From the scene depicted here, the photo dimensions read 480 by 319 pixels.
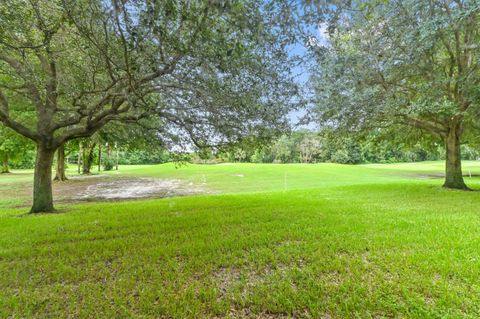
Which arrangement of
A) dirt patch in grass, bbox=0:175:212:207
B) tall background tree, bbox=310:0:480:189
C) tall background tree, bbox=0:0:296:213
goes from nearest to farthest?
1. tall background tree, bbox=0:0:296:213
2. tall background tree, bbox=310:0:480:189
3. dirt patch in grass, bbox=0:175:212:207

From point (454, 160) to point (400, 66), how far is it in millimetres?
5520

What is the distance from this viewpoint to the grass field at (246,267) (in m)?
2.53

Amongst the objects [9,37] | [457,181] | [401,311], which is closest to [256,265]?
[401,311]

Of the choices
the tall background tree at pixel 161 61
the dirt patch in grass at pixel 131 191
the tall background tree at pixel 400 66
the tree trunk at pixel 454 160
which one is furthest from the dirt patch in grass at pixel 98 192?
the tree trunk at pixel 454 160

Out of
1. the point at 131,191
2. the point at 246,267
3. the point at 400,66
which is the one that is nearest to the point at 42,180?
the point at 246,267

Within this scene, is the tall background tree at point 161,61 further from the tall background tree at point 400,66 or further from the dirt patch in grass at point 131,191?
the dirt patch in grass at point 131,191

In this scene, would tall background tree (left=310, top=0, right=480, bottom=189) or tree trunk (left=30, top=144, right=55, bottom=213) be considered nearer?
tall background tree (left=310, top=0, right=480, bottom=189)

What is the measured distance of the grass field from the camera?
253cm

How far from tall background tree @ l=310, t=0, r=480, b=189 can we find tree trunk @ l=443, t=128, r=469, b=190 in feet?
6.65

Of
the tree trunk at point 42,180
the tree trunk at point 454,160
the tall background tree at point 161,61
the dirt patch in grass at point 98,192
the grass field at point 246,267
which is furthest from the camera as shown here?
the dirt patch in grass at point 98,192

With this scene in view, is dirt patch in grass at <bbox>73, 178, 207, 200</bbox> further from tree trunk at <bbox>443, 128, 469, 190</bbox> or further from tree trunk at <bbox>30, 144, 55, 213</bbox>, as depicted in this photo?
tree trunk at <bbox>443, 128, 469, 190</bbox>

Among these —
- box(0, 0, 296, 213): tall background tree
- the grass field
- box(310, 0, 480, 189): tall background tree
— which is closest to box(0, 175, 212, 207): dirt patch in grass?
box(0, 0, 296, 213): tall background tree

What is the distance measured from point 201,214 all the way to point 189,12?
5.03 metres

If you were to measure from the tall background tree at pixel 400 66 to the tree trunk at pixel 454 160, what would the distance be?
6.65ft
